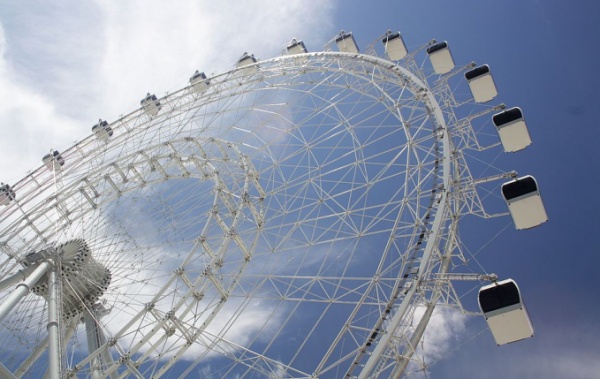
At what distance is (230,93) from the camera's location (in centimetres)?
3070

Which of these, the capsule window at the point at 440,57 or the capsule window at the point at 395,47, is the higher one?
the capsule window at the point at 395,47

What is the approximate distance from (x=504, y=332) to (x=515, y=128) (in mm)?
10724

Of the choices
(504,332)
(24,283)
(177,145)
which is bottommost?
(504,332)

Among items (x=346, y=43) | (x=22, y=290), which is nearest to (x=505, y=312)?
(x=22, y=290)

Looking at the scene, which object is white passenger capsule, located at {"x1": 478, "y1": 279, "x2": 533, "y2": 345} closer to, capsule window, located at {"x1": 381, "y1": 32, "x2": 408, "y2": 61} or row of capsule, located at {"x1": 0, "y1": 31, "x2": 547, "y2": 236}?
row of capsule, located at {"x1": 0, "y1": 31, "x2": 547, "y2": 236}

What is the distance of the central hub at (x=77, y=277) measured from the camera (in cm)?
2627

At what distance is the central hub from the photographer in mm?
26266

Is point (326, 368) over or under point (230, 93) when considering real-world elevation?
under

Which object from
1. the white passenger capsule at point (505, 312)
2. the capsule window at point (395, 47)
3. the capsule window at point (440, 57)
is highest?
the capsule window at point (395, 47)

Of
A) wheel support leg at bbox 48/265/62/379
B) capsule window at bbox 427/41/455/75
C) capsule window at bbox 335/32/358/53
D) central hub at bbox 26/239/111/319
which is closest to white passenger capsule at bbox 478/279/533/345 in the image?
wheel support leg at bbox 48/265/62/379

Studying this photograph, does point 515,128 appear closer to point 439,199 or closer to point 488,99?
point 488,99

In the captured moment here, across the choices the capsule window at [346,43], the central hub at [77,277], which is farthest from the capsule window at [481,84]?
the central hub at [77,277]

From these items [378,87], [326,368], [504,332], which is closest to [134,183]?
[378,87]

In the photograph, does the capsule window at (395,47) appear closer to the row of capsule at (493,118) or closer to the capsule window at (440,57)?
the row of capsule at (493,118)
